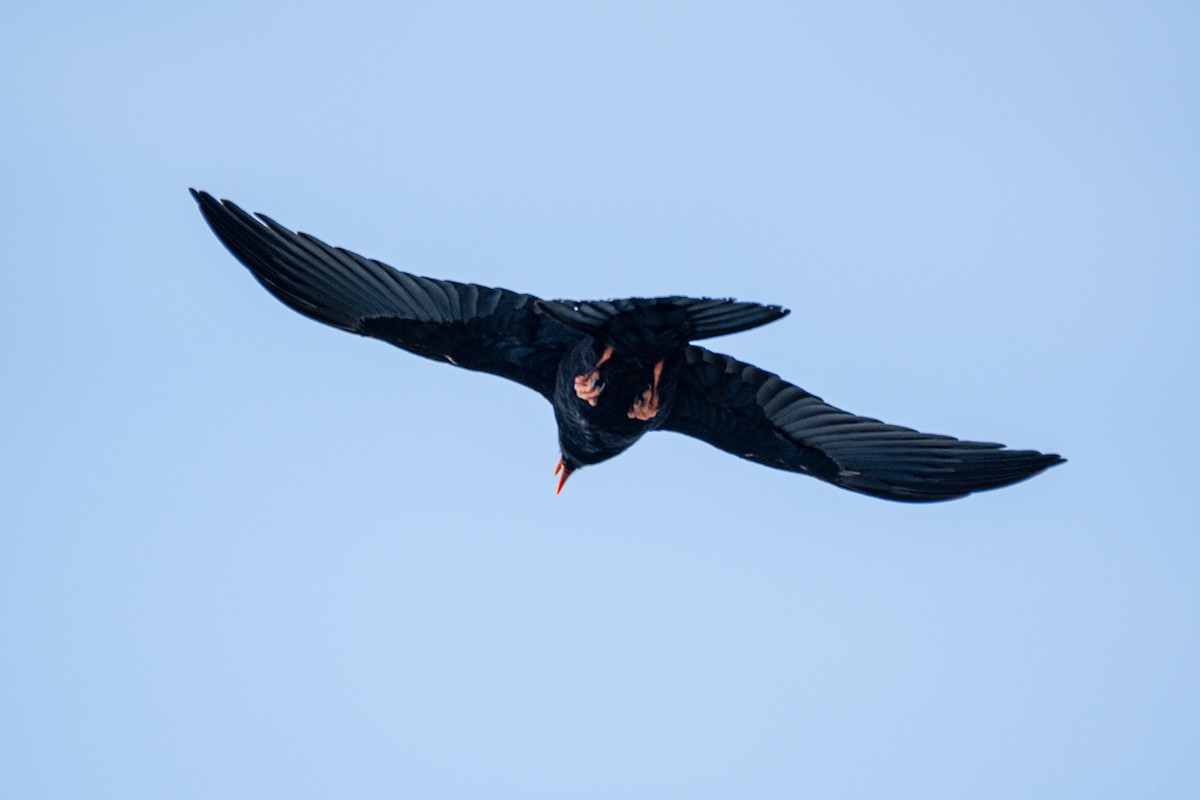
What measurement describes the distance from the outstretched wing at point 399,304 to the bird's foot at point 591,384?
655 millimetres

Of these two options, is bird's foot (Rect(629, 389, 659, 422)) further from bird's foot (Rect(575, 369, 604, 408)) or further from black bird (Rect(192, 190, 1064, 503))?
bird's foot (Rect(575, 369, 604, 408))

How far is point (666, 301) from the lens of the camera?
34.6ft

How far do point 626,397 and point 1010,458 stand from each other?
354 centimetres

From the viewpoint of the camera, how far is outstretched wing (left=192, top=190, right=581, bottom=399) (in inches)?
479

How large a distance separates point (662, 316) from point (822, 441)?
270 centimetres

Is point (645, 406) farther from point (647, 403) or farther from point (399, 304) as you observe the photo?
point (399, 304)

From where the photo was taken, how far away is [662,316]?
35.2 ft

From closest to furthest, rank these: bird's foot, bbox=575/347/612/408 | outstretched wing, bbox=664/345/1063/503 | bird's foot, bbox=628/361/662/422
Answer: bird's foot, bbox=575/347/612/408 → bird's foot, bbox=628/361/662/422 → outstretched wing, bbox=664/345/1063/503

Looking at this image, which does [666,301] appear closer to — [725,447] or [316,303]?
[725,447]

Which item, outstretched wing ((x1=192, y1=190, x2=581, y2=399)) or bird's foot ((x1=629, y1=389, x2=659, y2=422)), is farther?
outstretched wing ((x1=192, y1=190, x2=581, y2=399))

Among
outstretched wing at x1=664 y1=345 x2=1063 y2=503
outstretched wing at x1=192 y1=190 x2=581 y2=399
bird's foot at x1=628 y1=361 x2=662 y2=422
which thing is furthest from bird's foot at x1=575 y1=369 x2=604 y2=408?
outstretched wing at x1=664 y1=345 x2=1063 y2=503

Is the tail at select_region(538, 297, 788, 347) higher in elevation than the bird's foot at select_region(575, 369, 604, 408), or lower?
higher

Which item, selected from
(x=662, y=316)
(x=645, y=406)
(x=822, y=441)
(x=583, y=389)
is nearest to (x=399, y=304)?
(x=583, y=389)

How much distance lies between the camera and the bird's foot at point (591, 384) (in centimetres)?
1138
